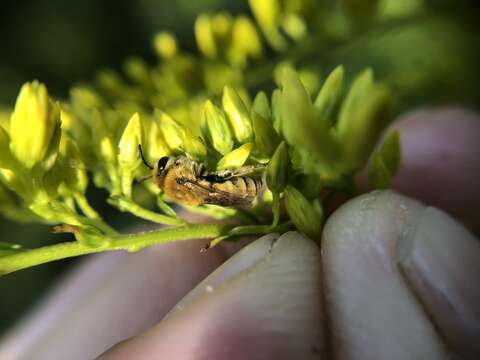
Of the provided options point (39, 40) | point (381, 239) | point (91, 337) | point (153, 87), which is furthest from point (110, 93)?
point (39, 40)

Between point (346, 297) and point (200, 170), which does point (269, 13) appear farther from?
point (346, 297)

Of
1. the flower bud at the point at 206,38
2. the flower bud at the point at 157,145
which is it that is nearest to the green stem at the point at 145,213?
the flower bud at the point at 157,145

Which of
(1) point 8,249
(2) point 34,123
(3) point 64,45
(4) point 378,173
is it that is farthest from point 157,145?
(3) point 64,45

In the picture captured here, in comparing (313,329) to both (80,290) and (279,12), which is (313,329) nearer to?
(279,12)

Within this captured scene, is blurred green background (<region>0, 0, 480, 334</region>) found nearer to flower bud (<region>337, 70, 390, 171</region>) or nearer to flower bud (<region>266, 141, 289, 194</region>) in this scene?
flower bud (<region>337, 70, 390, 171</region>)

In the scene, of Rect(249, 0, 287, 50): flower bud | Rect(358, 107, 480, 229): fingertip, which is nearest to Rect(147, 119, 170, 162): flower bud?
Rect(249, 0, 287, 50): flower bud

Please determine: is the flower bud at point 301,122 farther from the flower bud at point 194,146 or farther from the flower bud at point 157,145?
the flower bud at point 157,145
